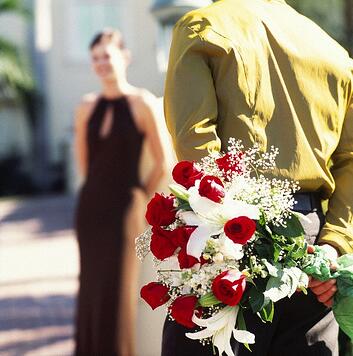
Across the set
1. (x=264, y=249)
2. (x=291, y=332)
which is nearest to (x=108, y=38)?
(x=291, y=332)

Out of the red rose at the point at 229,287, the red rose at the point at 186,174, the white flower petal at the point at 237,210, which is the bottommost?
the red rose at the point at 229,287

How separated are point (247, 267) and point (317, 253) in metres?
0.27

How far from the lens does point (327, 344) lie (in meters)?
2.97

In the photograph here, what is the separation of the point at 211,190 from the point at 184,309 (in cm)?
30

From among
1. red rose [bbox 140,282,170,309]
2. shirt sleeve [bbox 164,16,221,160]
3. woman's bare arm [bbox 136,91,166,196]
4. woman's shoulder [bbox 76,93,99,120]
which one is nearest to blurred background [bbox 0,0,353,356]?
woman's shoulder [bbox 76,93,99,120]

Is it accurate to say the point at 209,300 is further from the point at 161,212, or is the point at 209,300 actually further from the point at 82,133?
the point at 82,133

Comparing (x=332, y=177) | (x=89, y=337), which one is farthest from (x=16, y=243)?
(x=332, y=177)

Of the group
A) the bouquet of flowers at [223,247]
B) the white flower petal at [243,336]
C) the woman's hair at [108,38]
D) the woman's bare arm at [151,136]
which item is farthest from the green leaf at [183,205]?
the woman's hair at [108,38]

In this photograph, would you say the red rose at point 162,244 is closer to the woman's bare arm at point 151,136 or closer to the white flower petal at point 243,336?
the white flower petal at point 243,336

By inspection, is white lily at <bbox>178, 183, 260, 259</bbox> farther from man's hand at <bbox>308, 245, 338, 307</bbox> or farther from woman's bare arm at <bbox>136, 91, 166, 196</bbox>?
woman's bare arm at <bbox>136, 91, 166, 196</bbox>

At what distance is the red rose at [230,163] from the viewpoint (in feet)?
8.39

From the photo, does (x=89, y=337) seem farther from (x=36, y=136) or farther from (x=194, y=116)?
(x=36, y=136)

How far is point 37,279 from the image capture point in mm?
10055

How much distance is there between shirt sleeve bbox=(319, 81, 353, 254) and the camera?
9.42ft
